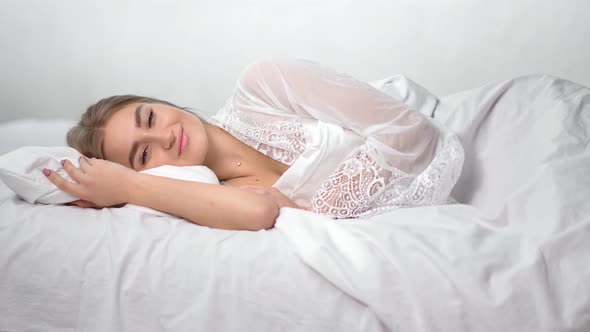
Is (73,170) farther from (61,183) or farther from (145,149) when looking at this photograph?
(145,149)

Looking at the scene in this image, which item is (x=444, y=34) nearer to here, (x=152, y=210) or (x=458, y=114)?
(x=458, y=114)

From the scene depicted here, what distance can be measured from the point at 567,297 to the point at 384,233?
39 cm

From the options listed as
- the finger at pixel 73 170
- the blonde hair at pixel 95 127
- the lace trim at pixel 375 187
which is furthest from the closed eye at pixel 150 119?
the lace trim at pixel 375 187

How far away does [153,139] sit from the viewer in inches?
71.6

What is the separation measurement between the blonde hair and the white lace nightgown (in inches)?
13.1

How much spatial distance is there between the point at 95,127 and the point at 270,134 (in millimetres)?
535

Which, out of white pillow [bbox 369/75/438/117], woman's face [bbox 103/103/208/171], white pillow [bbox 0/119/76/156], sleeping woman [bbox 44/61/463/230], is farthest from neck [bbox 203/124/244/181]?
white pillow [bbox 0/119/76/156]

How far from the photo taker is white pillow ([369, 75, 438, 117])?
2.28 m

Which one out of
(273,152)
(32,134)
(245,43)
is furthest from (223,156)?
(245,43)

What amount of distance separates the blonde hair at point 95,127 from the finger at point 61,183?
0.22 meters

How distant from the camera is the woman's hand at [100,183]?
5.50 feet

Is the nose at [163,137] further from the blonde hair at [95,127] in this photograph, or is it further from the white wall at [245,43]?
the white wall at [245,43]

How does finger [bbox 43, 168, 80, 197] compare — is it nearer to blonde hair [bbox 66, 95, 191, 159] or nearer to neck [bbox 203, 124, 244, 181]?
→ blonde hair [bbox 66, 95, 191, 159]

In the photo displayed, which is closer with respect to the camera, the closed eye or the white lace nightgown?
the white lace nightgown
